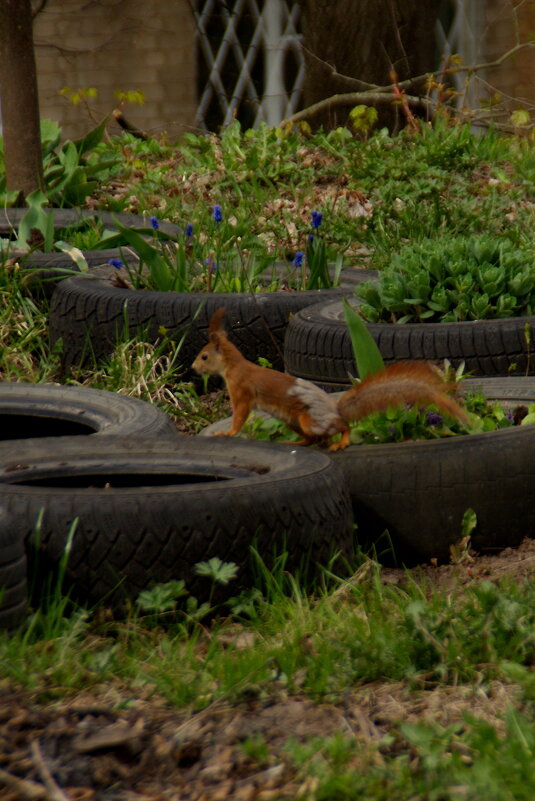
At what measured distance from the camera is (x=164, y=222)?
7.64 m

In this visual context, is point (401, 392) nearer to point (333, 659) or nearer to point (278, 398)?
point (278, 398)

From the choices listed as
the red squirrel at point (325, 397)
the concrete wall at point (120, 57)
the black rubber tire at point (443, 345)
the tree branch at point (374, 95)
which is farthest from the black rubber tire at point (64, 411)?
the concrete wall at point (120, 57)

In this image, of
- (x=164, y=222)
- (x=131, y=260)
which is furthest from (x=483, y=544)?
(x=164, y=222)

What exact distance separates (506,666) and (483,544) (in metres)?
1.52

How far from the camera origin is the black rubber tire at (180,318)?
5.73 meters

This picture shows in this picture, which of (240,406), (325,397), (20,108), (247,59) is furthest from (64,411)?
(247,59)

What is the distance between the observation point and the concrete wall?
13375 mm

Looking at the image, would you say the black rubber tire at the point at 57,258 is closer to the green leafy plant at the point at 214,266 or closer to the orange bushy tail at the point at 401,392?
the green leafy plant at the point at 214,266

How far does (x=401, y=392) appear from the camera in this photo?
3.94 meters

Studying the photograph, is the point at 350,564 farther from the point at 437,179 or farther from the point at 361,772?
the point at 437,179

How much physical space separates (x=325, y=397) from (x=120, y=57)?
10.3 metres

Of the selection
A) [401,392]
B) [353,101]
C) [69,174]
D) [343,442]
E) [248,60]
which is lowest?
[343,442]

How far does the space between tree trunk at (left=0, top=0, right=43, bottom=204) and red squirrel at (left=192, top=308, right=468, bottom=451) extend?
4511mm

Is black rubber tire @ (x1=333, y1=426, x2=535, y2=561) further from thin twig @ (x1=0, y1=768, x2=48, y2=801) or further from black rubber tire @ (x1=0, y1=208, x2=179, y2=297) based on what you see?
black rubber tire @ (x1=0, y1=208, x2=179, y2=297)
